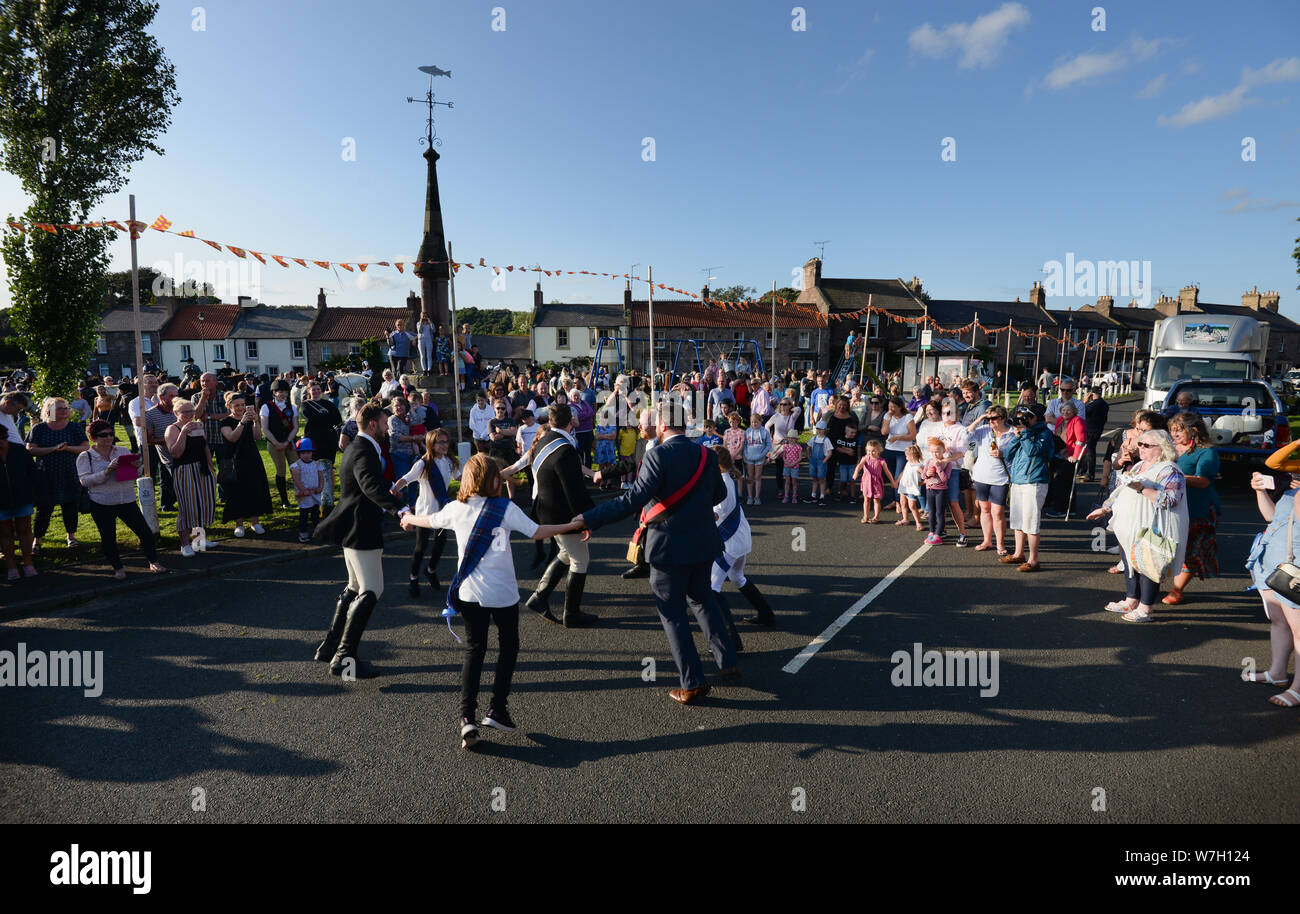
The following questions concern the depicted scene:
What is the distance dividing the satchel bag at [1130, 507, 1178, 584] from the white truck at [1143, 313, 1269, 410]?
446 inches

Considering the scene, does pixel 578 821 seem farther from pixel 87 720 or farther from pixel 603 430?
pixel 603 430

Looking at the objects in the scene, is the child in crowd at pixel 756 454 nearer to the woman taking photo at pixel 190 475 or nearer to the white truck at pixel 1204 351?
the woman taking photo at pixel 190 475

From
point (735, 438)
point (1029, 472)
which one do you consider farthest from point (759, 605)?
point (735, 438)

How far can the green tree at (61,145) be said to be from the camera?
16188 mm

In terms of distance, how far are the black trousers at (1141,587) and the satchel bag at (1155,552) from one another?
0.16 meters

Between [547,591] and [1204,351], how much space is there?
59.9ft

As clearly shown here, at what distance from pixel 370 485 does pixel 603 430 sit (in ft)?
27.3

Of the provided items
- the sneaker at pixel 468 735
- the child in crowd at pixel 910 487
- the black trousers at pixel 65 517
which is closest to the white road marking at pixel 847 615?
the child in crowd at pixel 910 487

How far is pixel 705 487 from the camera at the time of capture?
5086 mm

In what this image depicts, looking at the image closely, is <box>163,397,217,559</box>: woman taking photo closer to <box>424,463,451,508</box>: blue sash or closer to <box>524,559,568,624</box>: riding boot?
<box>424,463,451,508</box>: blue sash

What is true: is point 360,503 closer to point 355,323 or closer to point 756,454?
point 756,454

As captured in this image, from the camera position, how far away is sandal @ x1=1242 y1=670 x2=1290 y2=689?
5168 millimetres

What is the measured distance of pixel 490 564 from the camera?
4402 millimetres
